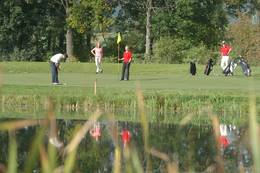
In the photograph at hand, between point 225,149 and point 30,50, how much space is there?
53.1 metres

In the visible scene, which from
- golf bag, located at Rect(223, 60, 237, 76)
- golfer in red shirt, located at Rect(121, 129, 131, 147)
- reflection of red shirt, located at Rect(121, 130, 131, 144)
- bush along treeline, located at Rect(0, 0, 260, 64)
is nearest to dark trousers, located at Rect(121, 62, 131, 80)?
golf bag, located at Rect(223, 60, 237, 76)

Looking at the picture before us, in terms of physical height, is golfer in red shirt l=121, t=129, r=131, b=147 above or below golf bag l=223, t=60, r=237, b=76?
above

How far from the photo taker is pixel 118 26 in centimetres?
7150

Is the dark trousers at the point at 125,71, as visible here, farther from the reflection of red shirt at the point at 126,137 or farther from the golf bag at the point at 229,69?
the reflection of red shirt at the point at 126,137

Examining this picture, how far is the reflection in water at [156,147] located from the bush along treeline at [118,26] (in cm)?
3906

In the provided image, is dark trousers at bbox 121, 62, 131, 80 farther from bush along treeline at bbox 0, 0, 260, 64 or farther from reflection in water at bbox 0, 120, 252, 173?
bush along treeline at bbox 0, 0, 260, 64

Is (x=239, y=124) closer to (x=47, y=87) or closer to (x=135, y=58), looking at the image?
(x=47, y=87)

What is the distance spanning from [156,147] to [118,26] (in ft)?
184

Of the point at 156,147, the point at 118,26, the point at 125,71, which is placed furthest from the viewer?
the point at 118,26

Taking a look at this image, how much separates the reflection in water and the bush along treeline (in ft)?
128

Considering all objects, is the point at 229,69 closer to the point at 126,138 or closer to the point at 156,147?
the point at 156,147

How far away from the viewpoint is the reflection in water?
12.9 metres

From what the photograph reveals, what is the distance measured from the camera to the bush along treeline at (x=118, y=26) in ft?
209

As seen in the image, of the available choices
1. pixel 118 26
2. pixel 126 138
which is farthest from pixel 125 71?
pixel 118 26
